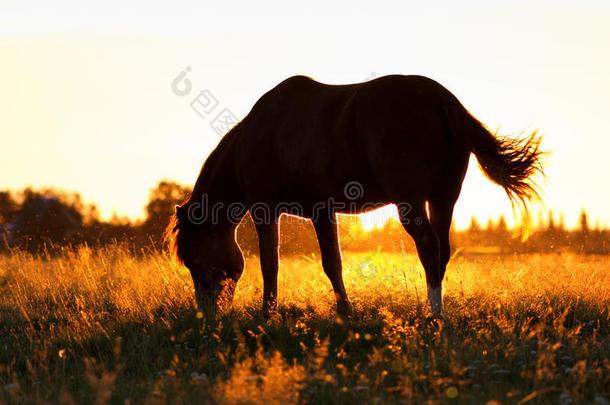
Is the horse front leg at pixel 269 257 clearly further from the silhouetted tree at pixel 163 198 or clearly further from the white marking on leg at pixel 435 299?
the silhouetted tree at pixel 163 198

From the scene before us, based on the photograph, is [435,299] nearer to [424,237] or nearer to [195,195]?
[424,237]

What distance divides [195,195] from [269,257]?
1497 millimetres

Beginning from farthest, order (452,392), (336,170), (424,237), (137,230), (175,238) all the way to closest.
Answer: (137,230) → (175,238) → (336,170) → (424,237) → (452,392)

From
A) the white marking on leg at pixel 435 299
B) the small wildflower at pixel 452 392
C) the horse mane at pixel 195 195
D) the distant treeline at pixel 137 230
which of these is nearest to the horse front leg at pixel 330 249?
the white marking on leg at pixel 435 299

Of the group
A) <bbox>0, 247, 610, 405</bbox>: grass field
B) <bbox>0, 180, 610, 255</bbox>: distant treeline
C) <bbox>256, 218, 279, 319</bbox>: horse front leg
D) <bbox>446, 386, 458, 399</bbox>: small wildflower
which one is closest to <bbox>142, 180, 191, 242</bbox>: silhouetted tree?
<bbox>0, 180, 610, 255</bbox>: distant treeline

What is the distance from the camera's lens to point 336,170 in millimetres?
6352

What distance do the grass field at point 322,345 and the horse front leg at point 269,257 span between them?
0.95 feet

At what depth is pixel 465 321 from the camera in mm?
6074

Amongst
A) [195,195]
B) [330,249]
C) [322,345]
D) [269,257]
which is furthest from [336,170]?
[195,195]

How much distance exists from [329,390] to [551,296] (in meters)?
4.06

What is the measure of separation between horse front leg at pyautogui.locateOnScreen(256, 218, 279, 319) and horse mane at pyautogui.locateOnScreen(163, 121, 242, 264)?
1.19 m

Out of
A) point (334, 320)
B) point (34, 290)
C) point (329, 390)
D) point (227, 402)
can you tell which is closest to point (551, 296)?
point (334, 320)

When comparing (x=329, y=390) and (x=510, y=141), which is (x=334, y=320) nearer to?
(x=329, y=390)

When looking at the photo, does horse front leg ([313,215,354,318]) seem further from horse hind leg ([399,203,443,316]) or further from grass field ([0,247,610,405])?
horse hind leg ([399,203,443,316])
